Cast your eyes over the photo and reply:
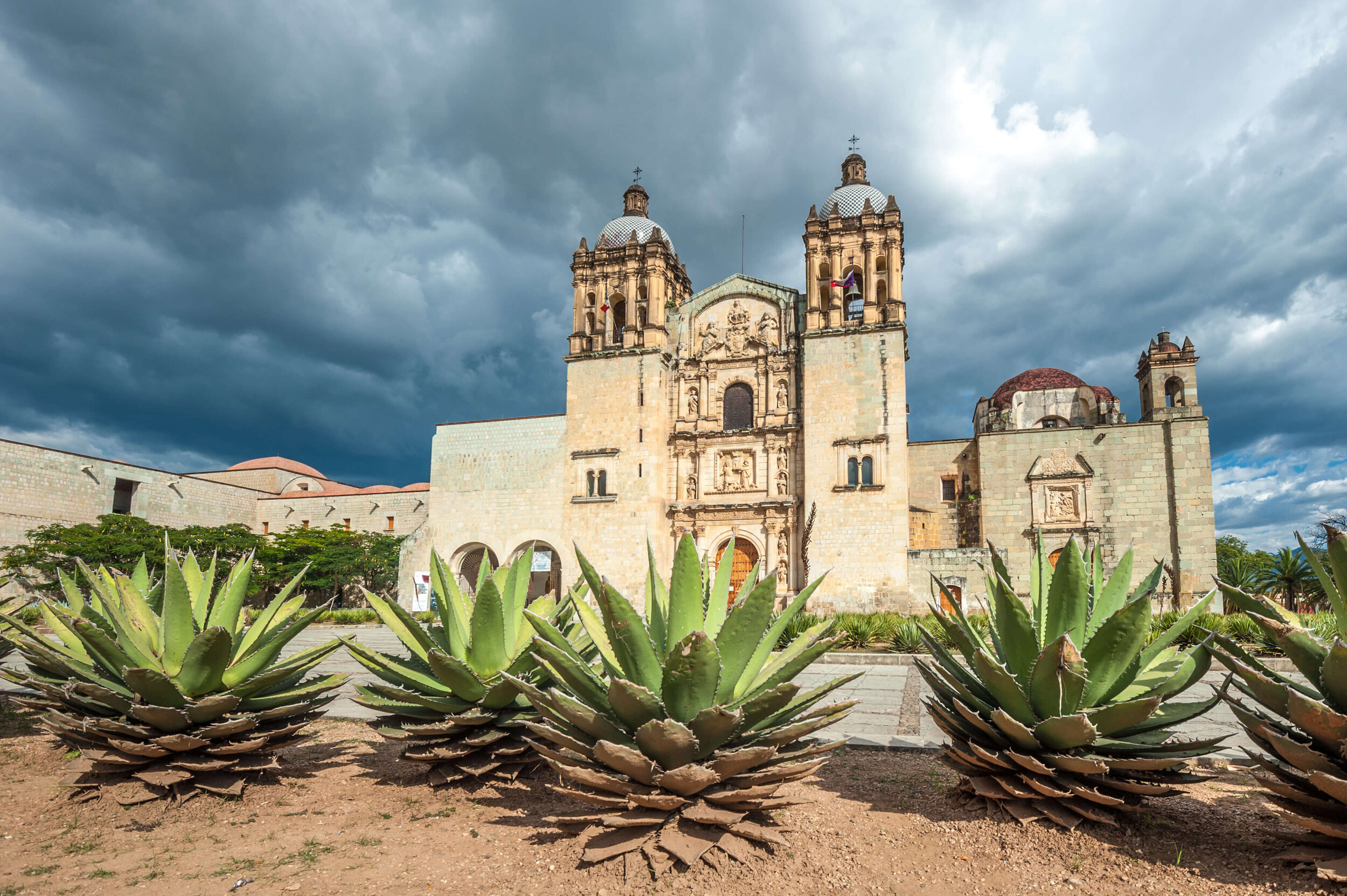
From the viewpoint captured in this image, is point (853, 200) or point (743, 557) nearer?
point (743, 557)

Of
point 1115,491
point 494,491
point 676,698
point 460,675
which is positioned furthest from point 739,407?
point 676,698

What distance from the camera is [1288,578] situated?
16.6 metres

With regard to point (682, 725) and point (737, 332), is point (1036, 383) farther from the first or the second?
point (682, 725)

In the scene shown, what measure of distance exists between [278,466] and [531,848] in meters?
36.7

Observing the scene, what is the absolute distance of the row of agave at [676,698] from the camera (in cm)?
236

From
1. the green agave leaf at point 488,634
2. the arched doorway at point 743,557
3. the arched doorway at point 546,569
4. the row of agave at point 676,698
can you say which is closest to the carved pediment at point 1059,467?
the arched doorway at point 743,557

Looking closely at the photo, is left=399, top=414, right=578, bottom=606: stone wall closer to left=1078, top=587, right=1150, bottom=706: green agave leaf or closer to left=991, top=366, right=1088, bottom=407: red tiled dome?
left=991, top=366, right=1088, bottom=407: red tiled dome

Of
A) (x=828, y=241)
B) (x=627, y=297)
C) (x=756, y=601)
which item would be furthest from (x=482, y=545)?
(x=756, y=601)

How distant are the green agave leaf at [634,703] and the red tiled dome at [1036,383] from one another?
2415cm

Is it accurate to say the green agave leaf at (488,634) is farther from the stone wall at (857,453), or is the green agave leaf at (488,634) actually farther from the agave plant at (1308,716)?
the stone wall at (857,453)

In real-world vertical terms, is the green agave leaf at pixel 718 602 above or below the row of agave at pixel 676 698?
above

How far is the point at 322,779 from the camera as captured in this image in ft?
12.1

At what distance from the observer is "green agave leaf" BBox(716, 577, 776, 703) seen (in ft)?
8.27

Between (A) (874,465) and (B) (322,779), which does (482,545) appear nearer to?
(A) (874,465)
